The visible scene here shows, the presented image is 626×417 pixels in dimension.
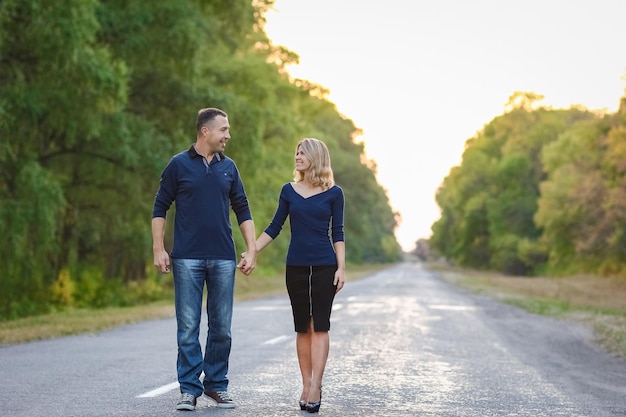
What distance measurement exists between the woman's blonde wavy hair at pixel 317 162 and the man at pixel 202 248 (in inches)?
20.9

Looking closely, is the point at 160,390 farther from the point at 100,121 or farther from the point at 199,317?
the point at 100,121

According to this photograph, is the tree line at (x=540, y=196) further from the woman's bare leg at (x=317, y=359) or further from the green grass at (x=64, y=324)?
the woman's bare leg at (x=317, y=359)

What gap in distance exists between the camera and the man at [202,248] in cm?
668

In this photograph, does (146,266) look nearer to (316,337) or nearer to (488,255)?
(316,337)

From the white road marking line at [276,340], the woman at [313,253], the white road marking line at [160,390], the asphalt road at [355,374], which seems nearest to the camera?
the woman at [313,253]

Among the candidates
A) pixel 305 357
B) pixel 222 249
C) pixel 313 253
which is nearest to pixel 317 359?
pixel 305 357

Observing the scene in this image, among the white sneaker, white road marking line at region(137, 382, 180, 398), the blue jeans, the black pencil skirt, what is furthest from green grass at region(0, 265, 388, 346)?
the black pencil skirt

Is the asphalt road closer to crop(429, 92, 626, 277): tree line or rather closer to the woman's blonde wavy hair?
the woman's blonde wavy hair

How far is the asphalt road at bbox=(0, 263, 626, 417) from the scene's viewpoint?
693cm

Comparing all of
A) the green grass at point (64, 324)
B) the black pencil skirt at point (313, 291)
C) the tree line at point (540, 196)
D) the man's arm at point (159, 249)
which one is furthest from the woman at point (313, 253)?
the tree line at point (540, 196)

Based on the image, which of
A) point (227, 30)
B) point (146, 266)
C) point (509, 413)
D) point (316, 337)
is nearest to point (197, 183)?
point (316, 337)

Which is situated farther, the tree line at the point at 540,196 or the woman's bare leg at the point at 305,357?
the tree line at the point at 540,196

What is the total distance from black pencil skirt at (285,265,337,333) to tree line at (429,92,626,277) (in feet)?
113

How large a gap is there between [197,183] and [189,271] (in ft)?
2.05
